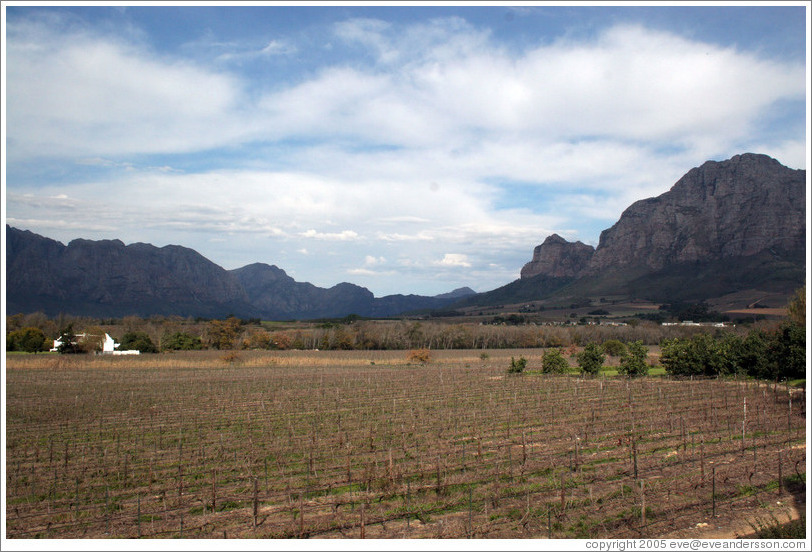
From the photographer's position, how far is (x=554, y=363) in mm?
43781

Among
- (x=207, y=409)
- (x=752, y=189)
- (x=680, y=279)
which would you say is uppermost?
(x=752, y=189)

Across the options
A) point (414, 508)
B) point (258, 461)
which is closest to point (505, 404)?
point (258, 461)

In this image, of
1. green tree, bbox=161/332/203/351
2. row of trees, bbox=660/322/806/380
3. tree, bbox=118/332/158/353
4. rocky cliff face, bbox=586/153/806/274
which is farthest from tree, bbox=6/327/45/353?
rocky cliff face, bbox=586/153/806/274

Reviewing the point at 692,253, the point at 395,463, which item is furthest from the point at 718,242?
the point at 395,463

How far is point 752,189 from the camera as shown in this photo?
178750 mm

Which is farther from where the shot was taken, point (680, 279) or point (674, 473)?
point (680, 279)

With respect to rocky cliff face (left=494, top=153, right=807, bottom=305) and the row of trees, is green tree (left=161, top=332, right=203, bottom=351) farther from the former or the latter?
rocky cliff face (left=494, top=153, right=807, bottom=305)

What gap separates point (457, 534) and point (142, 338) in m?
68.6

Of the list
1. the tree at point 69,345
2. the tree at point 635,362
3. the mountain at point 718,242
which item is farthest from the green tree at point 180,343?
the mountain at point 718,242

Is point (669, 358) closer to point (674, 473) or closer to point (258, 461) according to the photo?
point (674, 473)

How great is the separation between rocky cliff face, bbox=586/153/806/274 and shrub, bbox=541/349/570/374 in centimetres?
13798

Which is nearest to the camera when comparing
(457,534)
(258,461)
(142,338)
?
(457,534)

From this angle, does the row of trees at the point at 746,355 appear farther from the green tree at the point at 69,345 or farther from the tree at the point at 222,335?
the green tree at the point at 69,345

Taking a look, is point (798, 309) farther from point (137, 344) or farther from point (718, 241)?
point (718, 241)
